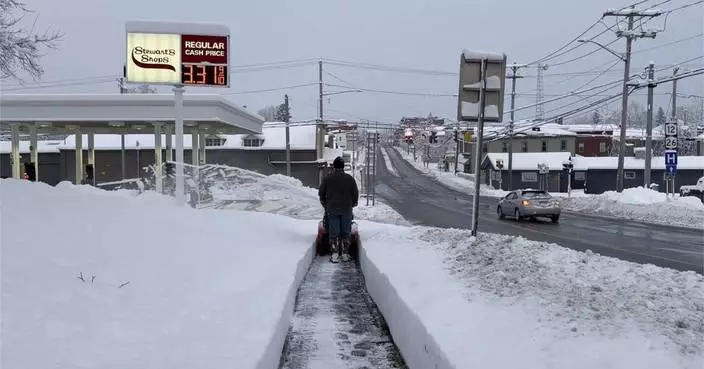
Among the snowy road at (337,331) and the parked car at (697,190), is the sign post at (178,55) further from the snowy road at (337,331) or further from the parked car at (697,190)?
the parked car at (697,190)

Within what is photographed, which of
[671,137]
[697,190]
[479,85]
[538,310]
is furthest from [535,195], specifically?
[538,310]

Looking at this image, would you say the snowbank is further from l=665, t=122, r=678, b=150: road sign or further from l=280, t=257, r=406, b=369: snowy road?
l=280, t=257, r=406, b=369: snowy road

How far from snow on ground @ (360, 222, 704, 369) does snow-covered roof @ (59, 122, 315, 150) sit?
4811 cm

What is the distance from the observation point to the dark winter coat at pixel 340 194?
34.2 ft

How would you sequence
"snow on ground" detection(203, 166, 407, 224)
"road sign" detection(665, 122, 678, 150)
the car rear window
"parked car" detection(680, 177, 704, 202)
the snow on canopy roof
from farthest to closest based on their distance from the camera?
"parked car" detection(680, 177, 704, 202)
"road sign" detection(665, 122, 678, 150)
the car rear window
"snow on ground" detection(203, 166, 407, 224)
the snow on canopy roof

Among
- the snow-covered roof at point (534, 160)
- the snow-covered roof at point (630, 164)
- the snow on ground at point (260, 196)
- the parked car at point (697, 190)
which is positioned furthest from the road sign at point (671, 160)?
the snow-covered roof at point (534, 160)

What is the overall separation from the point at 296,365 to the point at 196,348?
1.25 m

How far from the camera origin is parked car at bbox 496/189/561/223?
1106 inches

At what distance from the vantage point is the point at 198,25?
45.8ft

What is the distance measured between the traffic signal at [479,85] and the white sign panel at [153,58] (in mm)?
7298

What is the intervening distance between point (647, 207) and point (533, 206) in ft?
23.5

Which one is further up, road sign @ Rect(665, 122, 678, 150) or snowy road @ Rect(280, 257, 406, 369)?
road sign @ Rect(665, 122, 678, 150)

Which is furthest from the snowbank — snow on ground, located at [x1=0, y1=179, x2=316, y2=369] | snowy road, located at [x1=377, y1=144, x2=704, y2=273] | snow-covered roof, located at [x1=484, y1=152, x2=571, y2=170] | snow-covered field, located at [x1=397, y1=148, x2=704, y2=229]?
snow-covered roof, located at [x1=484, y1=152, x2=571, y2=170]

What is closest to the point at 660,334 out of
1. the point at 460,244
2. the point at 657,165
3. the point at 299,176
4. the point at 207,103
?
the point at 460,244
